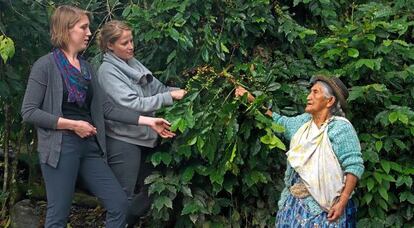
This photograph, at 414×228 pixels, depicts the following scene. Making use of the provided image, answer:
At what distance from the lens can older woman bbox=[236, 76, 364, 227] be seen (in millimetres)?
3453

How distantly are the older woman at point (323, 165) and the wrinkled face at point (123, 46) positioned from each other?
1224 millimetres

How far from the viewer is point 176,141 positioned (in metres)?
4.22

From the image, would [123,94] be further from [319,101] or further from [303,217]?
Result: [303,217]

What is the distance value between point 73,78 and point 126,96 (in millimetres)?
391

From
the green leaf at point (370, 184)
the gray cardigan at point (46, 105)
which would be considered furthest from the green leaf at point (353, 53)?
A: the gray cardigan at point (46, 105)

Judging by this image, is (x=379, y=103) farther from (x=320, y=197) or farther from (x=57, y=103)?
(x=57, y=103)

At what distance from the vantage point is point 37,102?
11.8 feet

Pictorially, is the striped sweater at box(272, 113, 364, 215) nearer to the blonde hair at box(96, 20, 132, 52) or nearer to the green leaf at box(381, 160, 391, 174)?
the green leaf at box(381, 160, 391, 174)

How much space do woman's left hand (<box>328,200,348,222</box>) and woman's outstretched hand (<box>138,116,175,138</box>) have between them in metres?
1.14

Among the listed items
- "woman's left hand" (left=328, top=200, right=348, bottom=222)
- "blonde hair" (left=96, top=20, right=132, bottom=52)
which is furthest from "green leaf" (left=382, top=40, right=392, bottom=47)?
"blonde hair" (left=96, top=20, right=132, bottom=52)

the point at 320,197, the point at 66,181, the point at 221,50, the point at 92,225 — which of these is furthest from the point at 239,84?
the point at 92,225

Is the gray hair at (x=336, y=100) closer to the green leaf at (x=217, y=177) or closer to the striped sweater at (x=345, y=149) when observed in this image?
the striped sweater at (x=345, y=149)

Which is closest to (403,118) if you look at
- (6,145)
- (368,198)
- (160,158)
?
(368,198)

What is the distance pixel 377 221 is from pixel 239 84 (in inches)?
54.0
